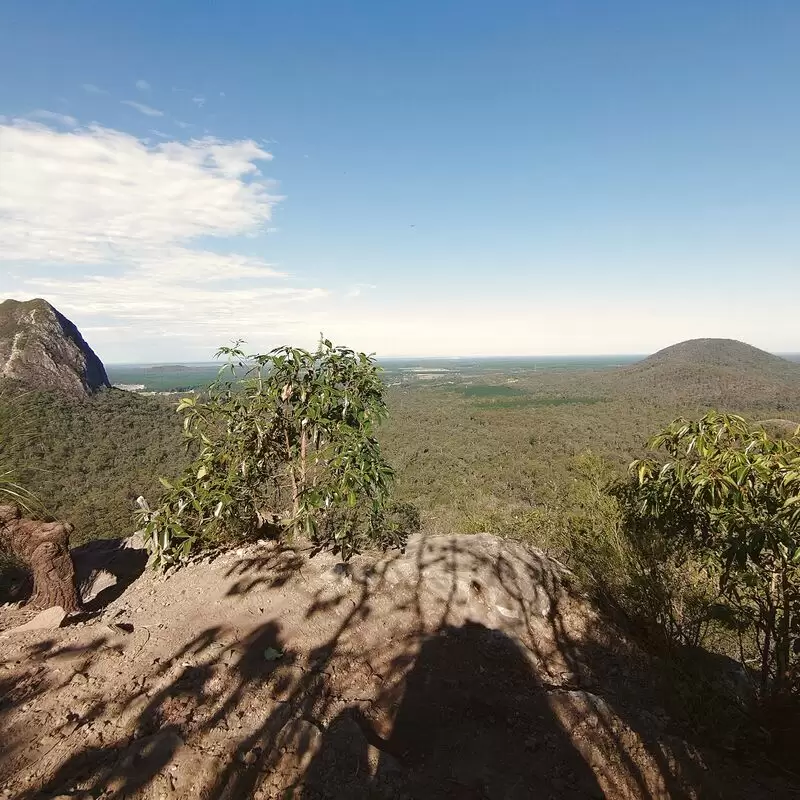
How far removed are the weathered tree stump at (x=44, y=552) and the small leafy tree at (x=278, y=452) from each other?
2.46ft

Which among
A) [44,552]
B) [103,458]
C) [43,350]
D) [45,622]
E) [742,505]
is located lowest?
[103,458]

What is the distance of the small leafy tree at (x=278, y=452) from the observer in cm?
455

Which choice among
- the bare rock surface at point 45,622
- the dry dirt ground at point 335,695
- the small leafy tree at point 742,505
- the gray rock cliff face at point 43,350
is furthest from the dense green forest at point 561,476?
the gray rock cliff face at point 43,350

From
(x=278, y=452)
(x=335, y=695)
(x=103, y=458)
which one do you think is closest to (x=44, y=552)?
(x=278, y=452)

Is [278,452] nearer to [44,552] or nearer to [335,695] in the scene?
[44,552]

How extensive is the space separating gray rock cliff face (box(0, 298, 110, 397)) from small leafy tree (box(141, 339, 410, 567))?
4676 cm

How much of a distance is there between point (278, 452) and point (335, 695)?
2.80 m

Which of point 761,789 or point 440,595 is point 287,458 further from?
point 761,789

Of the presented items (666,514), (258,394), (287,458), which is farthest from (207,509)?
(666,514)

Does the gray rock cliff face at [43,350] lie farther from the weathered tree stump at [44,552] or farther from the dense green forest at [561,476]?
the weathered tree stump at [44,552]

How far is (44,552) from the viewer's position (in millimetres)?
4176

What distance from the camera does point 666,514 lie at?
13.0 ft

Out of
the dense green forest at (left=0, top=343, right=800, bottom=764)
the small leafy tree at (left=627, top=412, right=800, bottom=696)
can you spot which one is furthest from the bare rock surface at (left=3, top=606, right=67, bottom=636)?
the small leafy tree at (left=627, top=412, right=800, bottom=696)

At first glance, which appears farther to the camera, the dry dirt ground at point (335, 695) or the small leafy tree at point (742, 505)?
the small leafy tree at point (742, 505)
